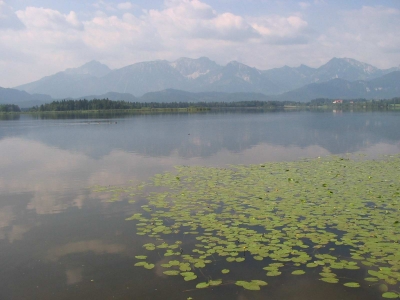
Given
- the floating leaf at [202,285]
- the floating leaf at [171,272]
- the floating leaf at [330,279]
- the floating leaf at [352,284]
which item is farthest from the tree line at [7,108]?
the floating leaf at [352,284]

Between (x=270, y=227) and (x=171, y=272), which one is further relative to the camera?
(x=270, y=227)

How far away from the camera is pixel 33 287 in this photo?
7406 mm

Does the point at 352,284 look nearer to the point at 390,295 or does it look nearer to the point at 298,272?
the point at 390,295

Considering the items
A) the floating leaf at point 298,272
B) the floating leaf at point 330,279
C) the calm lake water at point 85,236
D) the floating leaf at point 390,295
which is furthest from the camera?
the floating leaf at point 298,272

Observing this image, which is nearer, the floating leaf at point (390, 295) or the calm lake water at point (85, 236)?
the floating leaf at point (390, 295)

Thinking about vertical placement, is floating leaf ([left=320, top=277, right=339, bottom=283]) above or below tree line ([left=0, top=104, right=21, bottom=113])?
below

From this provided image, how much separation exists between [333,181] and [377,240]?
6873 mm

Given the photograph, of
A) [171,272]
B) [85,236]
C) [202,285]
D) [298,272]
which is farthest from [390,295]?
[85,236]

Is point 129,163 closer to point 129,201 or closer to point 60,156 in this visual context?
point 60,156

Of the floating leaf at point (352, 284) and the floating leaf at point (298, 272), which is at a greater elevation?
the floating leaf at point (298, 272)

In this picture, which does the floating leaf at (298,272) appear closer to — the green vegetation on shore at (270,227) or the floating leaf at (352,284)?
the green vegetation on shore at (270,227)

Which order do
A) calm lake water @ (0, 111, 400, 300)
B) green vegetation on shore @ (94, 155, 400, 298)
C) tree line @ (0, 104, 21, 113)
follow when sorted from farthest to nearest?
tree line @ (0, 104, 21, 113) → green vegetation on shore @ (94, 155, 400, 298) → calm lake water @ (0, 111, 400, 300)

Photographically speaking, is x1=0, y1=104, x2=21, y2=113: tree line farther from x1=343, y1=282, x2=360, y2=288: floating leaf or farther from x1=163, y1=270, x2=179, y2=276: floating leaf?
x1=343, y1=282, x2=360, y2=288: floating leaf

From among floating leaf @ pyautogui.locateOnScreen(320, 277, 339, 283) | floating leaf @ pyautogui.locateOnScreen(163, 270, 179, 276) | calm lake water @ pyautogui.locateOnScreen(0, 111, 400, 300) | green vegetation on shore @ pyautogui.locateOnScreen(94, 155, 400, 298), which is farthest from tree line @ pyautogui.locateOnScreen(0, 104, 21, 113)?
floating leaf @ pyautogui.locateOnScreen(320, 277, 339, 283)
